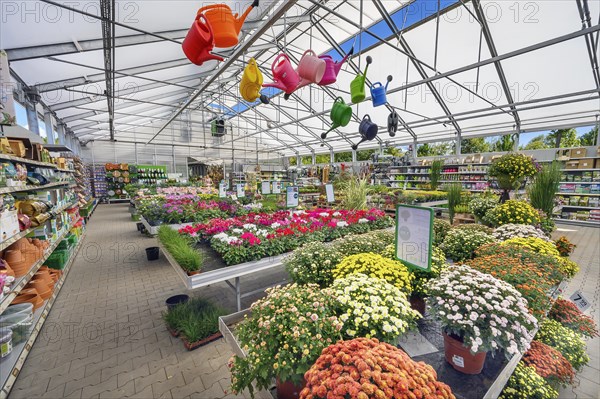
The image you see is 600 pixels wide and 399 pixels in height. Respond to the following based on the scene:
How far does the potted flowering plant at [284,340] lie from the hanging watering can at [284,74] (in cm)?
197

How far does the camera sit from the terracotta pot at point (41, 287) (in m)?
2.78

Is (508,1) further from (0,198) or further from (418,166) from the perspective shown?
(0,198)

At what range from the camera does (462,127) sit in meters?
10.8

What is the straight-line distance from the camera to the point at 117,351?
221 centimetres

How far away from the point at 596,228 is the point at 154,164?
67.5 feet

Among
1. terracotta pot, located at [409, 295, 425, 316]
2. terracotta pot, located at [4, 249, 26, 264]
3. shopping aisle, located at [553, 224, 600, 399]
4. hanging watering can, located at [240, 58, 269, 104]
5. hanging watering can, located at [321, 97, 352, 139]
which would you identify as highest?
hanging watering can, located at [240, 58, 269, 104]

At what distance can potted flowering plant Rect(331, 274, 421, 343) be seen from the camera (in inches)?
42.3

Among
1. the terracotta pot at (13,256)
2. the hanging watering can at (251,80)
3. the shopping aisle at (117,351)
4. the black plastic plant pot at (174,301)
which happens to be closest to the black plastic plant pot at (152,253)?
the shopping aisle at (117,351)

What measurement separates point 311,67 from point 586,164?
402 inches

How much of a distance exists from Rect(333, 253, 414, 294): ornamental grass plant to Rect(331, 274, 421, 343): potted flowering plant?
0.60ft

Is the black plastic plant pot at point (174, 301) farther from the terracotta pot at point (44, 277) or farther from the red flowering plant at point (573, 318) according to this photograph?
the red flowering plant at point (573, 318)

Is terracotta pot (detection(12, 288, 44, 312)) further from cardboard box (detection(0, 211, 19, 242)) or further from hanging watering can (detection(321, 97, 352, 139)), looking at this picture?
hanging watering can (detection(321, 97, 352, 139))

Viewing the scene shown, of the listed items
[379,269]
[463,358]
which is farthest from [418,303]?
[463,358]

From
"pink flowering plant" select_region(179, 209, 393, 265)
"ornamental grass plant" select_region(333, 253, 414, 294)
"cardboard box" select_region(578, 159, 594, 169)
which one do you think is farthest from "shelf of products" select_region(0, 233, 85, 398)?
"cardboard box" select_region(578, 159, 594, 169)
